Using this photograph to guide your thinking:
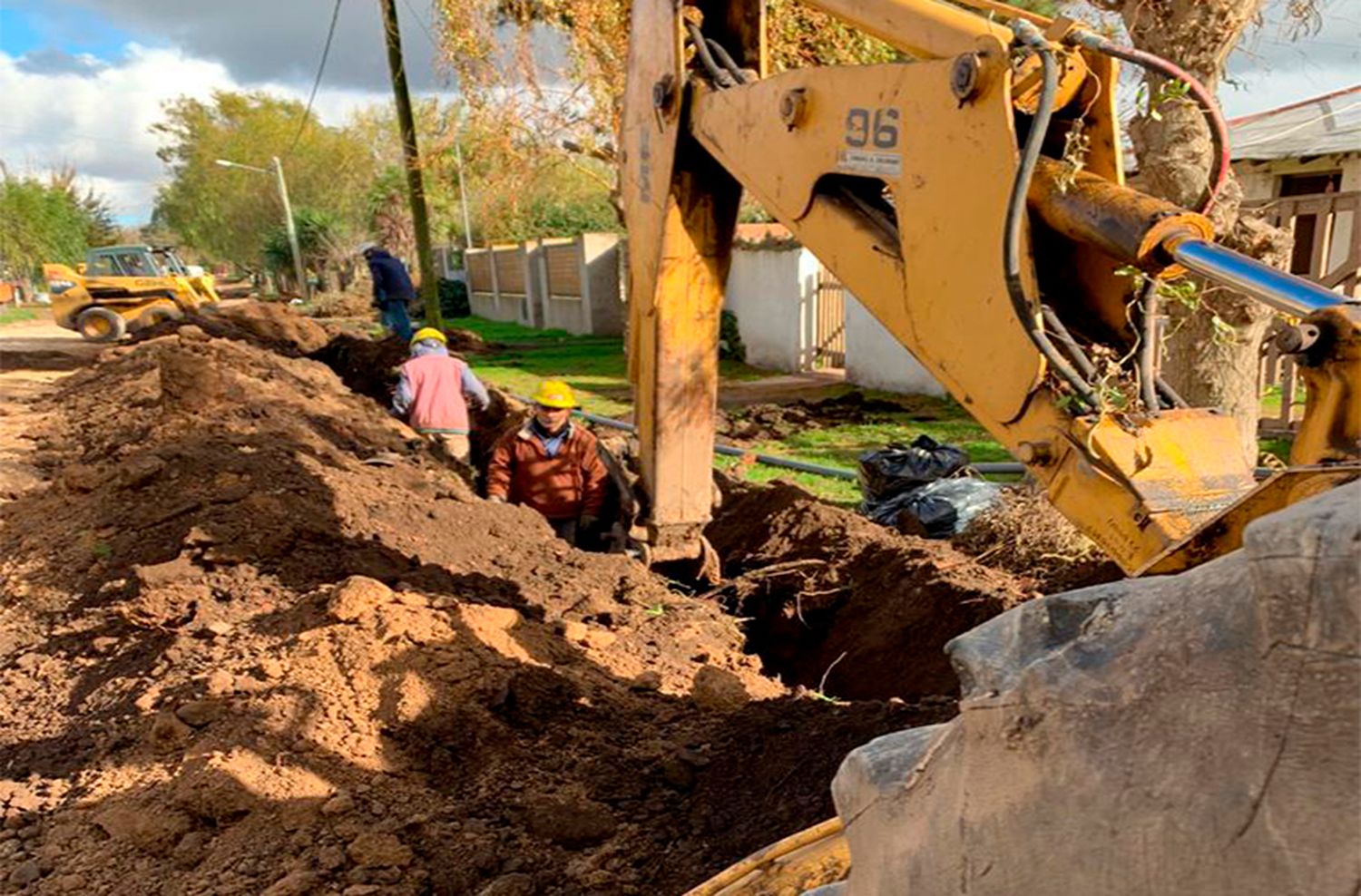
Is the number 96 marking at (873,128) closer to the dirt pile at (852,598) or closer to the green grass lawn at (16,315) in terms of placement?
the dirt pile at (852,598)

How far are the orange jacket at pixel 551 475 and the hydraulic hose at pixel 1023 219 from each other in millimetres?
4551

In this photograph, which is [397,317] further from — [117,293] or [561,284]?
[561,284]

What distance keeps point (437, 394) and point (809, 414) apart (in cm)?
537

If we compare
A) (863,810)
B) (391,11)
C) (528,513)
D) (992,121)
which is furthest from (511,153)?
(863,810)

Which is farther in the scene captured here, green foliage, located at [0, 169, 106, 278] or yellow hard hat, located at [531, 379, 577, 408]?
green foliage, located at [0, 169, 106, 278]

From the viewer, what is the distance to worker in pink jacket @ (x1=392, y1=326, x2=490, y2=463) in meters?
9.02

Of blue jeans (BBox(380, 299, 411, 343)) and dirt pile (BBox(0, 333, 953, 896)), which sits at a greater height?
blue jeans (BBox(380, 299, 411, 343))

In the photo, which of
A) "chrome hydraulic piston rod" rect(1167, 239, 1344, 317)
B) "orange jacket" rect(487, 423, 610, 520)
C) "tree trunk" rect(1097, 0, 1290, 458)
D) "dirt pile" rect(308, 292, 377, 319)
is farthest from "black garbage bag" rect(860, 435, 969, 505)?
"dirt pile" rect(308, 292, 377, 319)

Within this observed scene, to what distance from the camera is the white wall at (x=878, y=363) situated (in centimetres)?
1415

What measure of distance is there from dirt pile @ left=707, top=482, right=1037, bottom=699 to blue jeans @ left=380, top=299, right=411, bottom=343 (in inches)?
473

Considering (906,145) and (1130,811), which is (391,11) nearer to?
(906,145)

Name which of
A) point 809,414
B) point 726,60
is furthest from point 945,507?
point 809,414

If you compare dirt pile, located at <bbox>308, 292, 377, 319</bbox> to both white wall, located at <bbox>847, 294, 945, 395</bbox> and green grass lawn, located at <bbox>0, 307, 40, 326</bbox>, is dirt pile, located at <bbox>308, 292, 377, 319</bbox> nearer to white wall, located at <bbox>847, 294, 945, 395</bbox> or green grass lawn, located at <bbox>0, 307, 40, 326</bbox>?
green grass lawn, located at <bbox>0, 307, 40, 326</bbox>

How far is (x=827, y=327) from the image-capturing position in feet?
57.9
